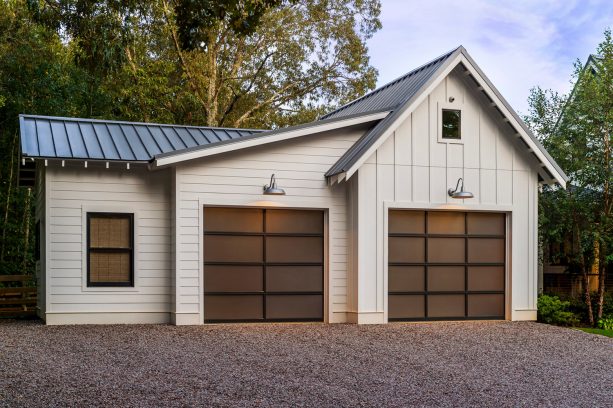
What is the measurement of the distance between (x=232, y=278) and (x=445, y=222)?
446 cm

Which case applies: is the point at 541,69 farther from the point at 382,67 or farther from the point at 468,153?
the point at 382,67

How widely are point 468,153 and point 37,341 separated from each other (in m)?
8.83

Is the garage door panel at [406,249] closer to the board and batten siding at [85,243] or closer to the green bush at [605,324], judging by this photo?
the board and batten siding at [85,243]

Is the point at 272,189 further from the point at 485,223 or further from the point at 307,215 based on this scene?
the point at 485,223

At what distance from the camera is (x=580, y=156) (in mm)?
18516

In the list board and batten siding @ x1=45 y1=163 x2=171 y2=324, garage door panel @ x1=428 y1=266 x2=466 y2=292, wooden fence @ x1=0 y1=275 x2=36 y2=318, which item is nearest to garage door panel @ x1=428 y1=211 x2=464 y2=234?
garage door panel @ x1=428 y1=266 x2=466 y2=292

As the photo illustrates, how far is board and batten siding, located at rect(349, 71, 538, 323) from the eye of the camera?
14578 mm

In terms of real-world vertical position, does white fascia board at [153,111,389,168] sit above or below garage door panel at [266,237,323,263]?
above

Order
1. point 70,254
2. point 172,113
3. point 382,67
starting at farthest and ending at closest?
point 382,67, point 172,113, point 70,254

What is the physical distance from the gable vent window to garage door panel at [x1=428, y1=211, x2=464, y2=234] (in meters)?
1.57

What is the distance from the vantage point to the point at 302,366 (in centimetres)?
966

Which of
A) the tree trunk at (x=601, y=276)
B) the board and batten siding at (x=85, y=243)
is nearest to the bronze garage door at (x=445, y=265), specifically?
the tree trunk at (x=601, y=276)

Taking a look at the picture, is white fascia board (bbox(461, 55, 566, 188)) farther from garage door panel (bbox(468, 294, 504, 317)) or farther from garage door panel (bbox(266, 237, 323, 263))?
garage door panel (bbox(266, 237, 323, 263))

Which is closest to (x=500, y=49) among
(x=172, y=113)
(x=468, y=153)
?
(x=468, y=153)
